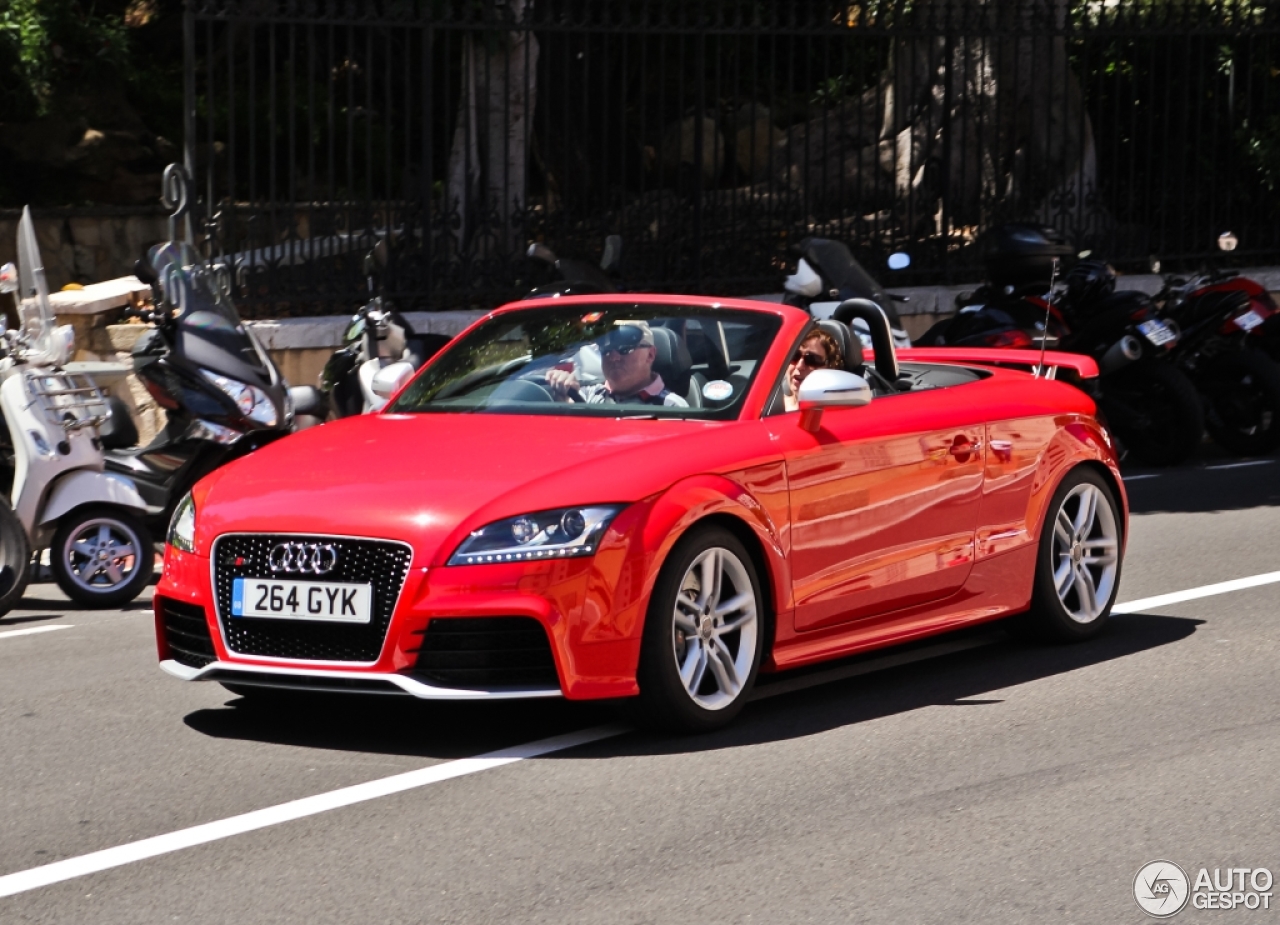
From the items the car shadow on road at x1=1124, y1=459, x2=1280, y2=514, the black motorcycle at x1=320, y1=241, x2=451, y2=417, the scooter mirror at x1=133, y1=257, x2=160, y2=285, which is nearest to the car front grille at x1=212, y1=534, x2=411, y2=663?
the scooter mirror at x1=133, y1=257, x2=160, y2=285

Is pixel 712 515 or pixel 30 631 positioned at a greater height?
pixel 712 515

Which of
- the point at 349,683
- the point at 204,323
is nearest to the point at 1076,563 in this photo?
the point at 349,683

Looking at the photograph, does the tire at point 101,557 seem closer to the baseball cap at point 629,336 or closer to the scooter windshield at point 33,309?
the scooter windshield at point 33,309

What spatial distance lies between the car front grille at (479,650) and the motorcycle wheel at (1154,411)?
9.17 meters

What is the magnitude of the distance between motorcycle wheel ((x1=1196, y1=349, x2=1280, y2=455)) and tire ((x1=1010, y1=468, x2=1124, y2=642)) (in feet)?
23.3

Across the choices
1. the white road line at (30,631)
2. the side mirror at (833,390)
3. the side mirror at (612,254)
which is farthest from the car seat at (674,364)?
the side mirror at (612,254)

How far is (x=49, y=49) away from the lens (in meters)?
24.9

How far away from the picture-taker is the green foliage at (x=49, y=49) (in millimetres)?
24312

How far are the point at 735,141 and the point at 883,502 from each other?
941 cm

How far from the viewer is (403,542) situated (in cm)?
595

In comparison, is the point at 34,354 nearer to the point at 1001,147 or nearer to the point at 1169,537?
the point at 1169,537

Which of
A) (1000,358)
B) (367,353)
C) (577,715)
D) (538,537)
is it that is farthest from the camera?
(367,353)

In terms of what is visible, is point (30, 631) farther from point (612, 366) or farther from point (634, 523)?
point (634, 523)

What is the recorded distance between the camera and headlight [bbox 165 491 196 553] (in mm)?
6414
